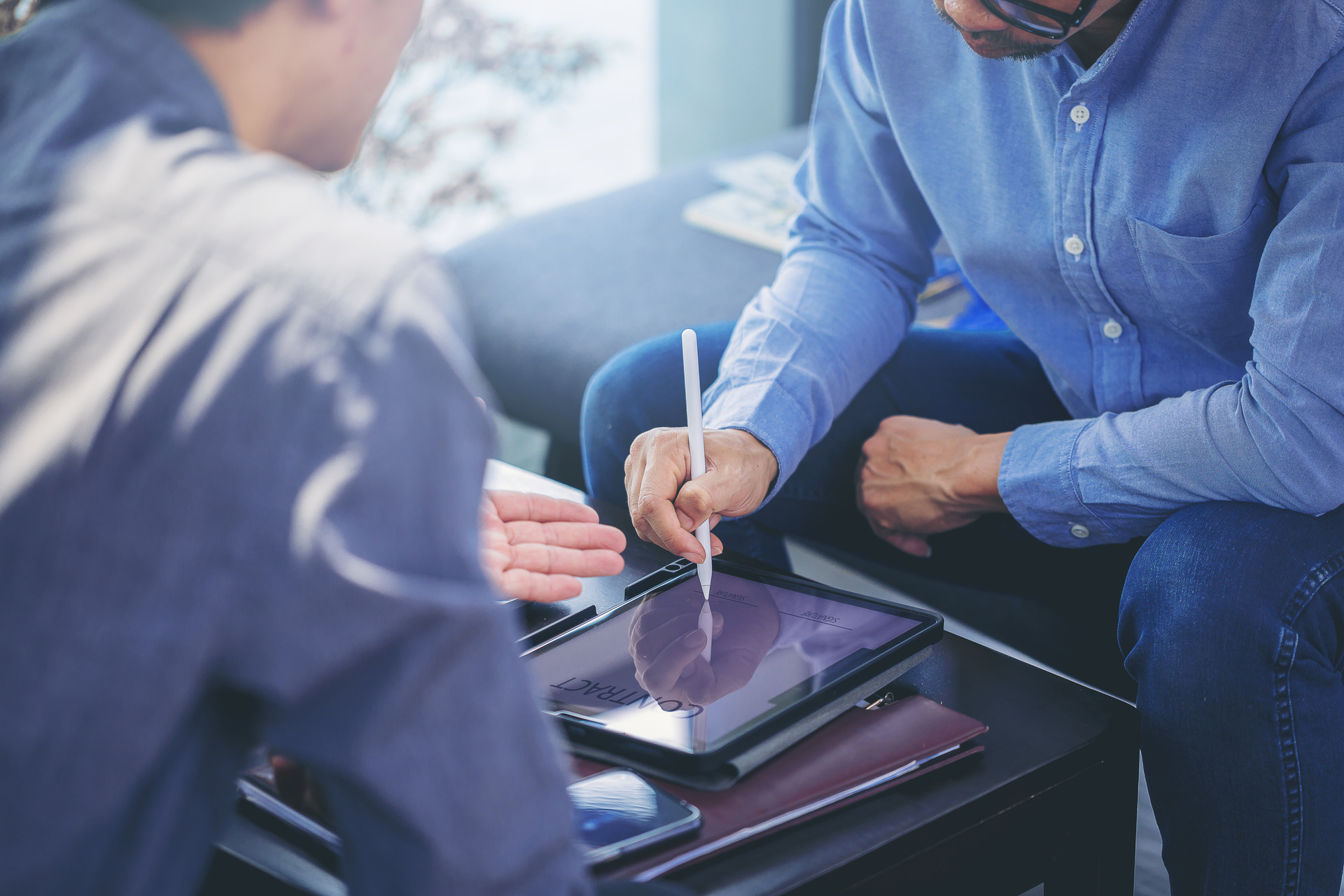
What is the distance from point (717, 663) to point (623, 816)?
18 centimetres

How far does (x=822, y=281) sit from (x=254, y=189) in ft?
2.81

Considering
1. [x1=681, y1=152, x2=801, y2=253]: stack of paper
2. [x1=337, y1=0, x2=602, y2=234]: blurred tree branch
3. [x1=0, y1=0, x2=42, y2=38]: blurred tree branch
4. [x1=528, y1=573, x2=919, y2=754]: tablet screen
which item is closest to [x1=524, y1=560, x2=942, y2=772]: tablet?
[x1=528, y1=573, x2=919, y2=754]: tablet screen

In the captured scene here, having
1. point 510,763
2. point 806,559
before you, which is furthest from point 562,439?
point 510,763

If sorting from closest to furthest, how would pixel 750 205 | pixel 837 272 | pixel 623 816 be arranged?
pixel 623 816
pixel 837 272
pixel 750 205

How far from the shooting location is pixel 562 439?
1737 mm

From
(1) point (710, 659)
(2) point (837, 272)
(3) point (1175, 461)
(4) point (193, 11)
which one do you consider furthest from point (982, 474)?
(4) point (193, 11)

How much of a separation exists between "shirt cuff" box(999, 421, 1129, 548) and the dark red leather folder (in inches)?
14.1

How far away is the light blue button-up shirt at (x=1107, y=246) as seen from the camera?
921 mm

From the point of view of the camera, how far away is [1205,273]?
1028 mm

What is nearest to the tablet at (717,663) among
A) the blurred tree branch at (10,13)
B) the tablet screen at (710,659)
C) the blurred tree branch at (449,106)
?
the tablet screen at (710,659)

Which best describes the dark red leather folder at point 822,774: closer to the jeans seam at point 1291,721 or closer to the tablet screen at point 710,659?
the tablet screen at point 710,659

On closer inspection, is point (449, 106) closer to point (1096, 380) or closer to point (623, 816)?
point (1096, 380)

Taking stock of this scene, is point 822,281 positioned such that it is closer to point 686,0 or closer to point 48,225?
point 48,225

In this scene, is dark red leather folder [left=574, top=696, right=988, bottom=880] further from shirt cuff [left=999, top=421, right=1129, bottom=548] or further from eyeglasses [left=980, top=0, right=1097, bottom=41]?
eyeglasses [left=980, top=0, right=1097, bottom=41]
